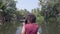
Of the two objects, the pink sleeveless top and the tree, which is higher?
the pink sleeveless top

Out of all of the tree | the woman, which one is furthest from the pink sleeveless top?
the tree

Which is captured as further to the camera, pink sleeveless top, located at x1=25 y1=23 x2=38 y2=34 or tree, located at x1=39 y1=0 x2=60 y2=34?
tree, located at x1=39 y1=0 x2=60 y2=34

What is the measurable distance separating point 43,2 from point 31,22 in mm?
56979

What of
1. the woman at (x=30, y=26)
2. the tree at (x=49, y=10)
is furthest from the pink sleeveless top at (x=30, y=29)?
the tree at (x=49, y=10)

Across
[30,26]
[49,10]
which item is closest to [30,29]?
[30,26]

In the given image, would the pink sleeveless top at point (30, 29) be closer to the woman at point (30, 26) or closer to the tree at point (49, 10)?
the woman at point (30, 26)

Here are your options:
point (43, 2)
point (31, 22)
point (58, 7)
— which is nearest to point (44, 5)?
point (43, 2)

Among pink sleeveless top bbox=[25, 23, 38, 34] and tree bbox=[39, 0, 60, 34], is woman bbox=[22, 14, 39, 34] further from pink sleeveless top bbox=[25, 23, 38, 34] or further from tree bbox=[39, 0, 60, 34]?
tree bbox=[39, 0, 60, 34]

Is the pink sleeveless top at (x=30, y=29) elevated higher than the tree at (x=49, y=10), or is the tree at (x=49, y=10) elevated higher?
the pink sleeveless top at (x=30, y=29)

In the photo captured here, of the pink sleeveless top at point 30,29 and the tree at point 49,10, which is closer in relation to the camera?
the pink sleeveless top at point 30,29

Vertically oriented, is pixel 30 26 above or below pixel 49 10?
above

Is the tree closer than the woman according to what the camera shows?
No

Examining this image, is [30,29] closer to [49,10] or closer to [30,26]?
[30,26]

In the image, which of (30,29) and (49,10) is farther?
(49,10)
